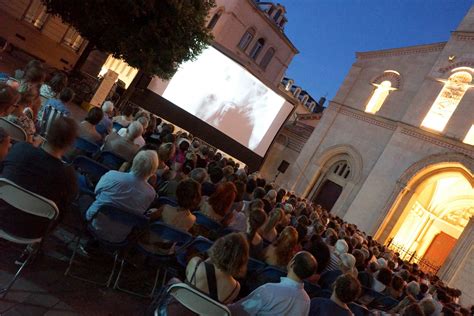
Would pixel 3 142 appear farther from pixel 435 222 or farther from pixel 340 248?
pixel 435 222

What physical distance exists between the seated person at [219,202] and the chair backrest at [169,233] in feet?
3.57

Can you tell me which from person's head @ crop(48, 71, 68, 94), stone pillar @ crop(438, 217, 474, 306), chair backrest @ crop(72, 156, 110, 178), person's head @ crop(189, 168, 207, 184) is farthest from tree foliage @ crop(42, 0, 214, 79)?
stone pillar @ crop(438, 217, 474, 306)

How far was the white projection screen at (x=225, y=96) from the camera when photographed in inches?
682

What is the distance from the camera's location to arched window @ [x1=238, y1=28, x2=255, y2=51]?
30.0 meters

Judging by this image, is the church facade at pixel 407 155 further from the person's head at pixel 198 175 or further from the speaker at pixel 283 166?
the person's head at pixel 198 175

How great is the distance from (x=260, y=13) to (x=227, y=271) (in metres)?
29.9

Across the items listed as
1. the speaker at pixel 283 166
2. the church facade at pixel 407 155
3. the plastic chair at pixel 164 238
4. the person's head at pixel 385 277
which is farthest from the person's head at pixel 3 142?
the speaker at pixel 283 166

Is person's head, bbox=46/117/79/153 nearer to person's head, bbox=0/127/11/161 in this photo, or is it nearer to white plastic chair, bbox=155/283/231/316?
person's head, bbox=0/127/11/161

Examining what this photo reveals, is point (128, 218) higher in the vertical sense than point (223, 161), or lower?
lower

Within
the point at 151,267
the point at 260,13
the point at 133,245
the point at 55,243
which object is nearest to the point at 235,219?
the point at 151,267

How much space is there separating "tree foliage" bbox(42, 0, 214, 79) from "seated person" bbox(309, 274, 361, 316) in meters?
11.7

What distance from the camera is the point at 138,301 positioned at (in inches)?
153

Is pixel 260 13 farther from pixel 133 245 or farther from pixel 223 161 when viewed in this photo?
pixel 133 245

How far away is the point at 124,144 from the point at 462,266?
14698 millimetres
